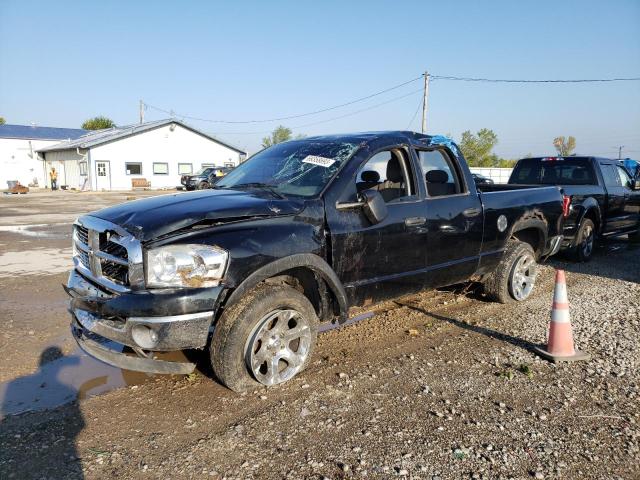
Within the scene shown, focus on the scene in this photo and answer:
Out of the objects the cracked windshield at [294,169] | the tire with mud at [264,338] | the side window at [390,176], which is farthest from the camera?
the side window at [390,176]

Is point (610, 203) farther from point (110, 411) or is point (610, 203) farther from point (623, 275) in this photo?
point (110, 411)

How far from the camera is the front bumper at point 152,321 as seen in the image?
324 centimetres

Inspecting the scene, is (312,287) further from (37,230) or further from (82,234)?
(37,230)

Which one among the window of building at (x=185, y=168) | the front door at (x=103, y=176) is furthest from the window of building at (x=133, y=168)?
the window of building at (x=185, y=168)

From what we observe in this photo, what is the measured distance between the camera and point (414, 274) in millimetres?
4742

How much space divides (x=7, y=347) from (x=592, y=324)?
20.1 feet

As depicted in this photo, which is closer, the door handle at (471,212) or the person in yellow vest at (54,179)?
the door handle at (471,212)

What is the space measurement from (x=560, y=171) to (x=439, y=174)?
5267 mm

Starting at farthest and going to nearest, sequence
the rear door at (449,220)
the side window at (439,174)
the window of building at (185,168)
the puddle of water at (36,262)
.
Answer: the window of building at (185,168)
the puddle of water at (36,262)
the side window at (439,174)
the rear door at (449,220)

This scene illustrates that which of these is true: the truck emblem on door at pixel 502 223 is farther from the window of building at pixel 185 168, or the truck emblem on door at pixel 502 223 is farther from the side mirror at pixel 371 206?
the window of building at pixel 185 168

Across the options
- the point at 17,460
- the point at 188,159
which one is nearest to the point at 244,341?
the point at 17,460

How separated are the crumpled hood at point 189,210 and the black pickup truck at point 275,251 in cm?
1

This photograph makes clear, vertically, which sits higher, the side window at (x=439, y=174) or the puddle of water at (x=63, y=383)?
the side window at (x=439, y=174)

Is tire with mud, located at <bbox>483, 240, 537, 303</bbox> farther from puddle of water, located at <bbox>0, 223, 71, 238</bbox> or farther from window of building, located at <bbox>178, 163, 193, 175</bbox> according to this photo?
window of building, located at <bbox>178, 163, 193, 175</bbox>
